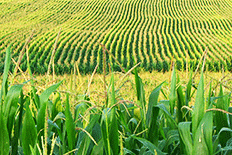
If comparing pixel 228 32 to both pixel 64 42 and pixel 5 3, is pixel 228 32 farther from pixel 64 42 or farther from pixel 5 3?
pixel 5 3

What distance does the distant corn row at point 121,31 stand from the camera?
509 inches

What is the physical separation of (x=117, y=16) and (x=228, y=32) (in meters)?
11.1

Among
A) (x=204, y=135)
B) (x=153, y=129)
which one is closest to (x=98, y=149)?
(x=153, y=129)

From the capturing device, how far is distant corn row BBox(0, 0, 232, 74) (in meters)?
12.9

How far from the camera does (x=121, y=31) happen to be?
1970cm

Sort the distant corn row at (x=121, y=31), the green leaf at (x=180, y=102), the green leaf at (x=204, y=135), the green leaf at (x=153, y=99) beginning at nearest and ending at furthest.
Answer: the green leaf at (x=204, y=135) → the green leaf at (x=153, y=99) → the green leaf at (x=180, y=102) → the distant corn row at (x=121, y=31)

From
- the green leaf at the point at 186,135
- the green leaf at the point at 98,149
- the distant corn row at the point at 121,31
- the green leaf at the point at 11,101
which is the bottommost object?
the green leaf at the point at 98,149

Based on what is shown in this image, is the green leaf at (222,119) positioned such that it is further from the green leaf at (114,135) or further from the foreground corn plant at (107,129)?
the green leaf at (114,135)

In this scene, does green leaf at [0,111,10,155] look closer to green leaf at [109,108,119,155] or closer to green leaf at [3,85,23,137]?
green leaf at [3,85,23,137]

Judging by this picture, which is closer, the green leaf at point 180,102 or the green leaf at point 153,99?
the green leaf at point 153,99

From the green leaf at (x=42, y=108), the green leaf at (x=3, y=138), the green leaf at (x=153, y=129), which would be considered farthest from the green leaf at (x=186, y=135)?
the green leaf at (x=3, y=138)

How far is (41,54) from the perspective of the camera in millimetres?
13609

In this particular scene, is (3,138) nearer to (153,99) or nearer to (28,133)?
(28,133)

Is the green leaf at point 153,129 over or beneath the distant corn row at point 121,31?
beneath
